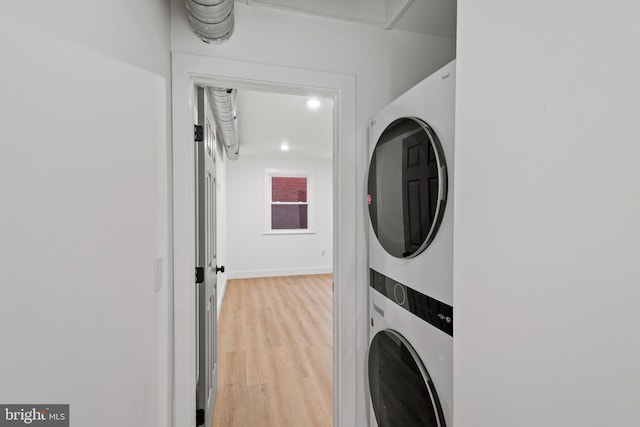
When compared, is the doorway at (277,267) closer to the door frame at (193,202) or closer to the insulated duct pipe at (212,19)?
the door frame at (193,202)

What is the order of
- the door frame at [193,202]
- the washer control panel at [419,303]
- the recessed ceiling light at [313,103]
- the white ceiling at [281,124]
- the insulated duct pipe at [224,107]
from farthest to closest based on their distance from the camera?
1. the white ceiling at [281,124]
2. the recessed ceiling light at [313,103]
3. the insulated duct pipe at [224,107]
4. the door frame at [193,202]
5. the washer control panel at [419,303]

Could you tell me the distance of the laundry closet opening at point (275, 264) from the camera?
2.30 meters

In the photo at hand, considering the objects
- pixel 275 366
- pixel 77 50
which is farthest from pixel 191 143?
pixel 275 366

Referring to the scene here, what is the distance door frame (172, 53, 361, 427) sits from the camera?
1401 mm

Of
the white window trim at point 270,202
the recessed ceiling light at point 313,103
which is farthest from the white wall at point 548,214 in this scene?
the white window trim at point 270,202

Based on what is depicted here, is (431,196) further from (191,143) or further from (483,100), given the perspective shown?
(191,143)

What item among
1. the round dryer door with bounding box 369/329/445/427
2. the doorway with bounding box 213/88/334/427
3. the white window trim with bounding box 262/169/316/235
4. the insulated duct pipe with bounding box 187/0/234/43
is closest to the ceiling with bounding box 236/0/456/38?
the insulated duct pipe with bounding box 187/0/234/43

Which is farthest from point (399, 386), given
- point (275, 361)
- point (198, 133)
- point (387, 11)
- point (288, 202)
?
point (288, 202)

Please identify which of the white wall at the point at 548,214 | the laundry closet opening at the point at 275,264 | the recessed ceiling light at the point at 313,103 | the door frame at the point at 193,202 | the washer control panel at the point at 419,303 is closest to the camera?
the white wall at the point at 548,214

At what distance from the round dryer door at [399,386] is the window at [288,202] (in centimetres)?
500

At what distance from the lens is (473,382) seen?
0.69 m

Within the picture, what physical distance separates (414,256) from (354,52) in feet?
3.79

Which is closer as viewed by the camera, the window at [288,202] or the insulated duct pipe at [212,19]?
the insulated duct pipe at [212,19]

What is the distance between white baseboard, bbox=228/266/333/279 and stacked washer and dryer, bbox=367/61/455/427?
16.1 ft
